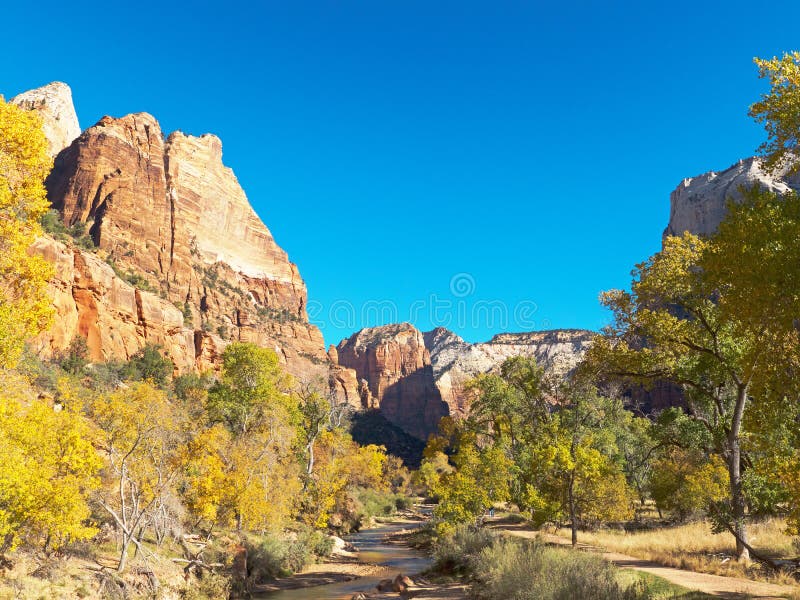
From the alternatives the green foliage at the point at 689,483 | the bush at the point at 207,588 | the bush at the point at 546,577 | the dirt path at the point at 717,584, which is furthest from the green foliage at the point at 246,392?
the dirt path at the point at 717,584

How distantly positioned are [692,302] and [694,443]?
1565cm

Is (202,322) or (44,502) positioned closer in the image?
(44,502)

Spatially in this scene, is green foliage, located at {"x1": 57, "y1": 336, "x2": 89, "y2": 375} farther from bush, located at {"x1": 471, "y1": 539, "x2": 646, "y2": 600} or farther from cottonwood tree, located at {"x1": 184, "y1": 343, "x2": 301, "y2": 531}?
bush, located at {"x1": 471, "y1": 539, "x2": 646, "y2": 600}

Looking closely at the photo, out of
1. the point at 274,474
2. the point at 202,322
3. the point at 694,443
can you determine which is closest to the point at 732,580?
the point at 694,443

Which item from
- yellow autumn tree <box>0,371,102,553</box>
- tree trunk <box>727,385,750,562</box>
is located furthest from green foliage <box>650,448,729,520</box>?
yellow autumn tree <box>0,371,102,553</box>

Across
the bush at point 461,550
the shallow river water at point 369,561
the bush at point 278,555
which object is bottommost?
the shallow river water at point 369,561

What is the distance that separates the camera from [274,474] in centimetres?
3241

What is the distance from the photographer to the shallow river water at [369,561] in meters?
22.3

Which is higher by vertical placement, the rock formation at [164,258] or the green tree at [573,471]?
the rock formation at [164,258]

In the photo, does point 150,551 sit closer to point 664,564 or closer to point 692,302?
point 664,564

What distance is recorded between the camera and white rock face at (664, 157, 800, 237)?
136 metres

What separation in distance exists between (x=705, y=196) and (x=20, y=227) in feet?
552

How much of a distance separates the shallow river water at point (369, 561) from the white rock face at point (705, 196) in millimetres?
125377

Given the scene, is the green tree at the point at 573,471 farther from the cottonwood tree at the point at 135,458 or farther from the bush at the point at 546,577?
the cottonwood tree at the point at 135,458
